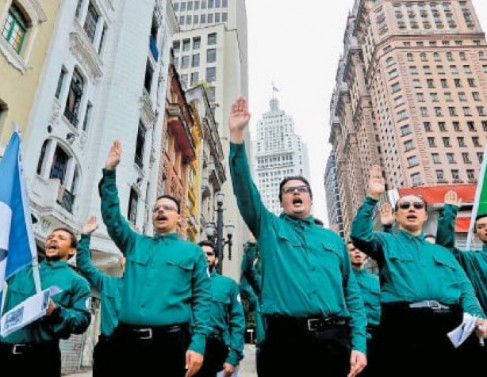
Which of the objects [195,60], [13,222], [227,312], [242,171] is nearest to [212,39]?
[195,60]

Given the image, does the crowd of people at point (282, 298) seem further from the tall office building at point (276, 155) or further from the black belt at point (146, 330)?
the tall office building at point (276, 155)

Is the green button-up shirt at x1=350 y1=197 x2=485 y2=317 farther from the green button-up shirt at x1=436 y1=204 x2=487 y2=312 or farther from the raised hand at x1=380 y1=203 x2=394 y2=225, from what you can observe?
the raised hand at x1=380 y1=203 x2=394 y2=225

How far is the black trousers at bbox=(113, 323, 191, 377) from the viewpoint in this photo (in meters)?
2.69

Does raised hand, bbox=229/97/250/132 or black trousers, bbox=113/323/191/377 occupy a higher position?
raised hand, bbox=229/97/250/132

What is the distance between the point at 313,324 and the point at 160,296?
1.21 meters

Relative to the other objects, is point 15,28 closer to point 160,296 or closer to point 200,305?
point 160,296

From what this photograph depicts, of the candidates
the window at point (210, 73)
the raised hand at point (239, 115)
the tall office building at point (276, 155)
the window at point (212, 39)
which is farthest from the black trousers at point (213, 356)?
the tall office building at point (276, 155)

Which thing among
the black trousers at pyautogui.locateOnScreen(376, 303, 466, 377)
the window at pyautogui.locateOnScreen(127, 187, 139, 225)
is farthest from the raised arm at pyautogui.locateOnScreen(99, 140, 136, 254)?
the window at pyautogui.locateOnScreen(127, 187, 139, 225)

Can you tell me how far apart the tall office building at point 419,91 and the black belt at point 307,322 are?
2145 inches

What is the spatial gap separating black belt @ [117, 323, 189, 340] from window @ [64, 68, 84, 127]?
36.5 feet

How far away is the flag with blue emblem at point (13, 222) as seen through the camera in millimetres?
2969

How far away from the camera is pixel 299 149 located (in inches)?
6683

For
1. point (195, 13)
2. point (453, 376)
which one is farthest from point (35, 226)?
point (195, 13)

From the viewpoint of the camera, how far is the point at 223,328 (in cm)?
502
